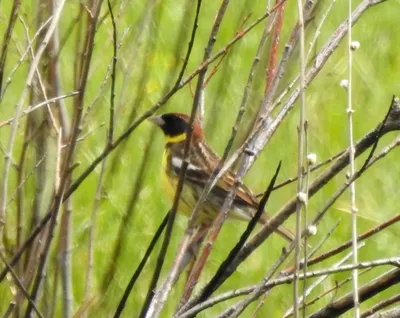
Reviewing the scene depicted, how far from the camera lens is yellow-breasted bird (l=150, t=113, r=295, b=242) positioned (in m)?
3.85

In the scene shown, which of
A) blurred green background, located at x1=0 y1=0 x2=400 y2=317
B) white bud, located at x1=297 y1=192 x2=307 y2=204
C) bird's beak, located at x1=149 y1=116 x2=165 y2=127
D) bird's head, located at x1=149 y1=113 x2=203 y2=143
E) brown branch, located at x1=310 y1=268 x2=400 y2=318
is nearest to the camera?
white bud, located at x1=297 y1=192 x2=307 y2=204

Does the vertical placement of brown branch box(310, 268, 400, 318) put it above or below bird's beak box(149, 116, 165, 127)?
below

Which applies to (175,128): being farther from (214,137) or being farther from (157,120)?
(157,120)

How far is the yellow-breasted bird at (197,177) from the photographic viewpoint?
12.6 feet

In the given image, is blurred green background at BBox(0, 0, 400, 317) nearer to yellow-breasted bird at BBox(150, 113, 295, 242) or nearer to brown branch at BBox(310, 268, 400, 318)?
yellow-breasted bird at BBox(150, 113, 295, 242)

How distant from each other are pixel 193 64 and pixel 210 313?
127 cm

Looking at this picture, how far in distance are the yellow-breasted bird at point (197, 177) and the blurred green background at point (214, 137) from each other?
0.32 feet

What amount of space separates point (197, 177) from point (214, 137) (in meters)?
0.33

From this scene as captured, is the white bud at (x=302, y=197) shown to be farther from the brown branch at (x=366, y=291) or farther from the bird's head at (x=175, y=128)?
the bird's head at (x=175, y=128)

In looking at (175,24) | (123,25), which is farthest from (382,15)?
(123,25)

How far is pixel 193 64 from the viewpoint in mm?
4574

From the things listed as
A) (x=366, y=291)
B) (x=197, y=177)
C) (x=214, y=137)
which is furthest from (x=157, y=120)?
(x=366, y=291)

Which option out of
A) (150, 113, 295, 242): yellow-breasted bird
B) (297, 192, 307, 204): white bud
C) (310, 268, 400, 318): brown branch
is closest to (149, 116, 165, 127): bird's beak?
(150, 113, 295, 242): yellow-breasted bird

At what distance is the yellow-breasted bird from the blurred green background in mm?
97
